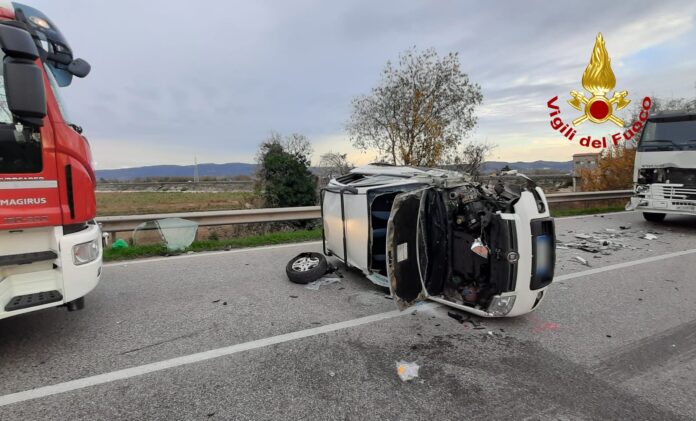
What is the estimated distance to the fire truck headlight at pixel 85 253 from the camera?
9.92ft

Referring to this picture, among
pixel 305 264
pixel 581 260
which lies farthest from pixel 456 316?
pixel 581 260

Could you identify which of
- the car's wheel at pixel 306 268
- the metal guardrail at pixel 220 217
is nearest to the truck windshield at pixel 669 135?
the metal guardrail at pixel 220 217

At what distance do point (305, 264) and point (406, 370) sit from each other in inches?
108

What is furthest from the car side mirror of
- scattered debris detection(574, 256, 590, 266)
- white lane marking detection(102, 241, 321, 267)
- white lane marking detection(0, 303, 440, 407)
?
scattered debris detection(574, 256, 590, 266)

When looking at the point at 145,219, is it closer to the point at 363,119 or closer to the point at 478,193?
the point at 478,193

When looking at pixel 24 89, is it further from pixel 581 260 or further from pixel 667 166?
pixel 667 166

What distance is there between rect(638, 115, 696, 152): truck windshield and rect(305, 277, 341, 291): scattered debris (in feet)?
28.3

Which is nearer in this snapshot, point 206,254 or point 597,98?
point 206,254

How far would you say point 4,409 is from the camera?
Answer: 92.9 inches

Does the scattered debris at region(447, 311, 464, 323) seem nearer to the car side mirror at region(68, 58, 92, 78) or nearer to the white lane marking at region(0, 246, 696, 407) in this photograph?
the white lane marking at region(0, 246, 696, 407)

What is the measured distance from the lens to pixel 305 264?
5.35 metres

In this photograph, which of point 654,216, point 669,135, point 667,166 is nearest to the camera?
point 667,166

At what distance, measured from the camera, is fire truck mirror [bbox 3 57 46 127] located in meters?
2.60

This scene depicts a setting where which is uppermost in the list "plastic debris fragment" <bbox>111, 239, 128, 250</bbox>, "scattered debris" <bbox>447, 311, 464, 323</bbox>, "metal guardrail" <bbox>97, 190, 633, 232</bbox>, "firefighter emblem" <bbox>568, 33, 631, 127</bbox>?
"firefighter emblem" <bbox>568, 33, 631, 127</bbox>
